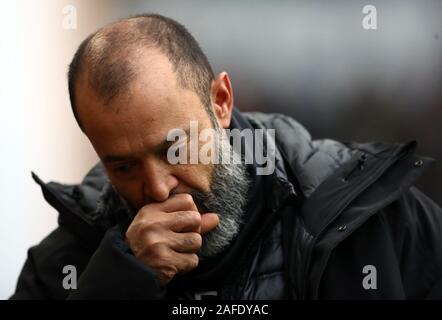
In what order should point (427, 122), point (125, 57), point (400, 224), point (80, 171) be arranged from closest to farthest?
point (125, 57) < point (400, 224) < point (80, 171) < point (427, 122)

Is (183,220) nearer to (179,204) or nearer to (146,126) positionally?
(179,204)

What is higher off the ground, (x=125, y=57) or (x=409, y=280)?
(x=125, y=57)

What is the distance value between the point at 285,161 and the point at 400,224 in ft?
1.05

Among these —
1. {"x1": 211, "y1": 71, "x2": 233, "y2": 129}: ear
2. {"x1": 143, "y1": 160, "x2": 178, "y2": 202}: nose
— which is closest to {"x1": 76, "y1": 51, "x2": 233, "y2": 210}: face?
{"x1": 143, "y1": 160, "x2": 178, "y2": 202}: nose

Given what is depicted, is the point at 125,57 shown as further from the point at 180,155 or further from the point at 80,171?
the point at 80,171

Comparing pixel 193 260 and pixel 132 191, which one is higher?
pixel 132 191

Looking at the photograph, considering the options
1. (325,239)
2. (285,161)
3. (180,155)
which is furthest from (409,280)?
(180,155)

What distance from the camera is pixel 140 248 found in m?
1.21

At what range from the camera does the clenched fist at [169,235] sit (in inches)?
46.5

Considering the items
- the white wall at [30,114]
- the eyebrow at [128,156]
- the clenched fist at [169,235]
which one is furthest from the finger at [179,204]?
the white wall at [30,114]

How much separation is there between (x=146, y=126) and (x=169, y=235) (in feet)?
0.76

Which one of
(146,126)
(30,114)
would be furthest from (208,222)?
Answer: (30,114)

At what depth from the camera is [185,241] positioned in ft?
3.89

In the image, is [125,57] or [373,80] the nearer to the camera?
[125,57]
